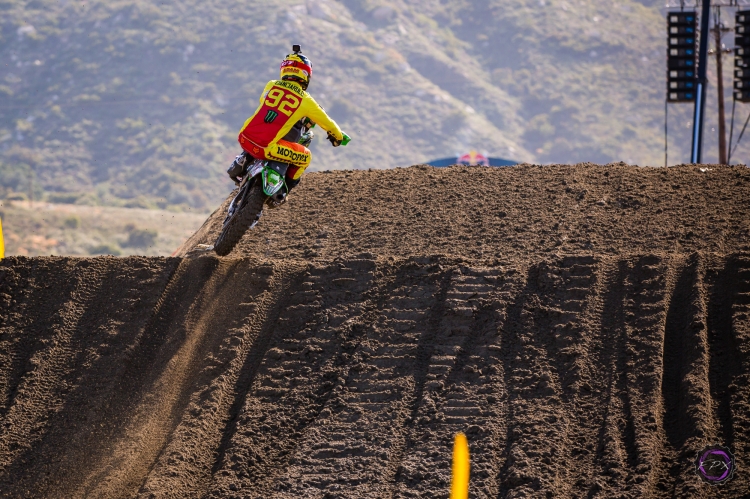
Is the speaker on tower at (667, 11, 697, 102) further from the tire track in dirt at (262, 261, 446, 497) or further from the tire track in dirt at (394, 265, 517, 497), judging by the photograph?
the tire track in dirt at (262, 261, 446, 497)

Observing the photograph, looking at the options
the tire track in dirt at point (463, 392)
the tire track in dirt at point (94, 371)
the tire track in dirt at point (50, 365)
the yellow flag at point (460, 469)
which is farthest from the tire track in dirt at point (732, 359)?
the tire track in dirt at point (50, 365)

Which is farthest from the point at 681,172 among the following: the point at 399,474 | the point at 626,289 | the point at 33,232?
the point at 33,232

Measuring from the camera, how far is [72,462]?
6688 mm

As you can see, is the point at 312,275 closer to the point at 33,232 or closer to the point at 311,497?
the point at 311,497

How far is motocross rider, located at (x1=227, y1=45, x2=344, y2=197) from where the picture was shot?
8.58 metres

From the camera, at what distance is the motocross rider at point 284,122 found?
858 centimetres

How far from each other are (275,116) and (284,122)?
11cm

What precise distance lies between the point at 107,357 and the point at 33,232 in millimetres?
36430

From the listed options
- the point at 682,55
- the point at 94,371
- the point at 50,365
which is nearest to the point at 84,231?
the point at 682,55

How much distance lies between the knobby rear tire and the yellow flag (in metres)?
3.32

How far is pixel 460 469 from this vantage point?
5.97 m

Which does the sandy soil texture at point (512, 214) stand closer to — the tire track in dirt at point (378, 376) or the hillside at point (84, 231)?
the tire track in dirt at point (378, 376)

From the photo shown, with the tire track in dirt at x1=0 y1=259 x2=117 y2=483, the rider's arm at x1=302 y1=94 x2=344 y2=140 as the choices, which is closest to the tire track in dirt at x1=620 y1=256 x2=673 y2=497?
the rider's arm at x1=302 y1=94 x2=344 y2=140

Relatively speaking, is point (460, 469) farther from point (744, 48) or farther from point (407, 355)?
point (744, 48)
